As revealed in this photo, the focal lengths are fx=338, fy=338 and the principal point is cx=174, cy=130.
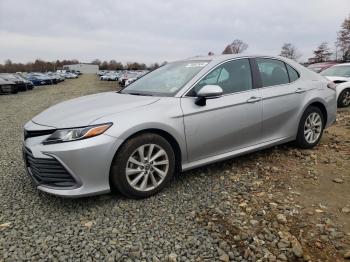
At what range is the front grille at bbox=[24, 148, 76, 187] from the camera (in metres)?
3.20

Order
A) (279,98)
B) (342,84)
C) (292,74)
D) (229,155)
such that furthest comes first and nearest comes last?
(342,84)
(292,74)
(279,98)
(229,155)

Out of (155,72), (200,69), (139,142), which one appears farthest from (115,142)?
(155,72)

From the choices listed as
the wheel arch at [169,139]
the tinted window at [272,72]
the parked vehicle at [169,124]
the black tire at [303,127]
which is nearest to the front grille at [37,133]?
the parked vehicle at [169,124]

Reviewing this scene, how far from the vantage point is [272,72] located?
4.72 m

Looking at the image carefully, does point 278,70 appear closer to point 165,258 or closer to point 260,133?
point 260,133

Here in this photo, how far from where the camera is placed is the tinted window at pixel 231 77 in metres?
4.06

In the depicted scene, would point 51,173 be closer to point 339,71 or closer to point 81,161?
point 81,161

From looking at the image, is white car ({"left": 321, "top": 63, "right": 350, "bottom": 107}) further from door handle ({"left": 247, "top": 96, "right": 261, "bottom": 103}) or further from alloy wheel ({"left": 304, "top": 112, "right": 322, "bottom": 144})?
door handle ({"left": 247, "top": 96, "right": 261, "bottom": 103})

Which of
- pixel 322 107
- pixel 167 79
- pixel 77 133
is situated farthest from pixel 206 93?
pixel 322 107

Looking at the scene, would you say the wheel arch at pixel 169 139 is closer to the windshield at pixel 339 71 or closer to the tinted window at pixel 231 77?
the tinted window at pixel 231 77

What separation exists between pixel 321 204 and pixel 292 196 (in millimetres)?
306

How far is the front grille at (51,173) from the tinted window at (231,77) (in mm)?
1682

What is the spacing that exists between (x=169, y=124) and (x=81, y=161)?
98 centimetres

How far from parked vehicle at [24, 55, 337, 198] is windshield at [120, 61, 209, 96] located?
0.06 feet
